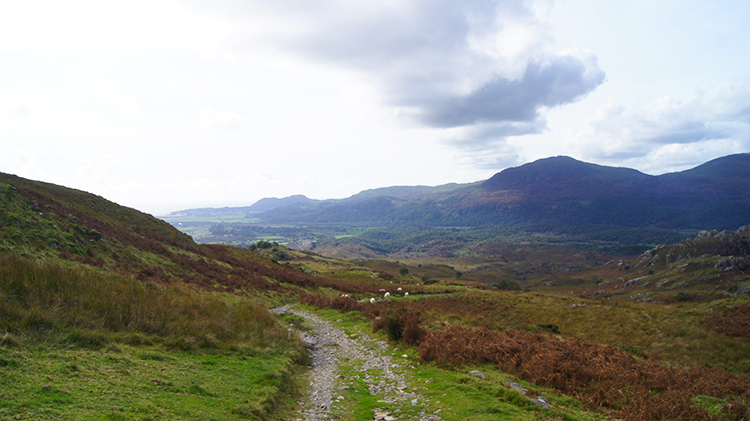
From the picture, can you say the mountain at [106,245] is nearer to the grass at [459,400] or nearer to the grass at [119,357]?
the grass at [119,357]

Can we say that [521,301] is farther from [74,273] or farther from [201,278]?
[74,273]

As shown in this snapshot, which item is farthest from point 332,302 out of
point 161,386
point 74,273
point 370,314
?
point 161,386

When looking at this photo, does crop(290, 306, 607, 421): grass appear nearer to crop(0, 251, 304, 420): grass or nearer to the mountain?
crop(0, 251, 304, 420): grass

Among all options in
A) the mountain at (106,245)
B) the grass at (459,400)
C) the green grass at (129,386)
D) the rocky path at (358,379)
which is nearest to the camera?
the green grass at (129,386)

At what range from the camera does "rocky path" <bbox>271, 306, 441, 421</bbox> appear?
Result: 29.9 feet

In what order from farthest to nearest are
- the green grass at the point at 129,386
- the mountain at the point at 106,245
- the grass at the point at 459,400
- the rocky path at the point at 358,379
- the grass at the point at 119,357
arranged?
the mountain at the point at 106,245
the rocky path at the point at 358,379
the grass at the point at 459,400
the grass at the point at 119,357
the green grass at the point at 129,386

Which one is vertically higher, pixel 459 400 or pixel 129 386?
pixel 129 386

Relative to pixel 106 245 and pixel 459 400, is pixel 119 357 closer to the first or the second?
pixel 459 400

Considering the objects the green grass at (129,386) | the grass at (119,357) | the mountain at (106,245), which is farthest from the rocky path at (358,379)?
the mountain at (106,245)

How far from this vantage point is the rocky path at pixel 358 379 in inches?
358

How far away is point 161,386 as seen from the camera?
7625 mm

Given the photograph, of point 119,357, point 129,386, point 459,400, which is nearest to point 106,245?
point 119,357

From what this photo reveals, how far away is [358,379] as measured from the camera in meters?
12.5

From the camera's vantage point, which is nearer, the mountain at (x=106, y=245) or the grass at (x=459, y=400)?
the grass at (x=459, y=400)
